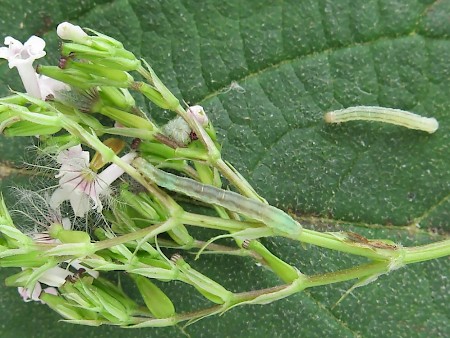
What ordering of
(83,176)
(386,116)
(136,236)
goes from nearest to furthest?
(136,236) < (83,176) < (386,116)

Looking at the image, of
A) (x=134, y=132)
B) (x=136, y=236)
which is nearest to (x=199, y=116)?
(x=134, y=132)

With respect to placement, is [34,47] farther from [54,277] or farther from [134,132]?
[54,277]

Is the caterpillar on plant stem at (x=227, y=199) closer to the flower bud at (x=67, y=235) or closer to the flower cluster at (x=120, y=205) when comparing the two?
the flower cluster at (x=120, y=205)

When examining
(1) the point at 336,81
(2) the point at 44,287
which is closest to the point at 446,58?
(1) the point at 336,81

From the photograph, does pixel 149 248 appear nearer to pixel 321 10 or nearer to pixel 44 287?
pixel 44 287

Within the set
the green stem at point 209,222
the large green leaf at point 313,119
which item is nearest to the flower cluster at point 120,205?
the green stem at point 209,222

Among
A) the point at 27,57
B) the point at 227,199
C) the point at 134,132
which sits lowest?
the point at 227,199
